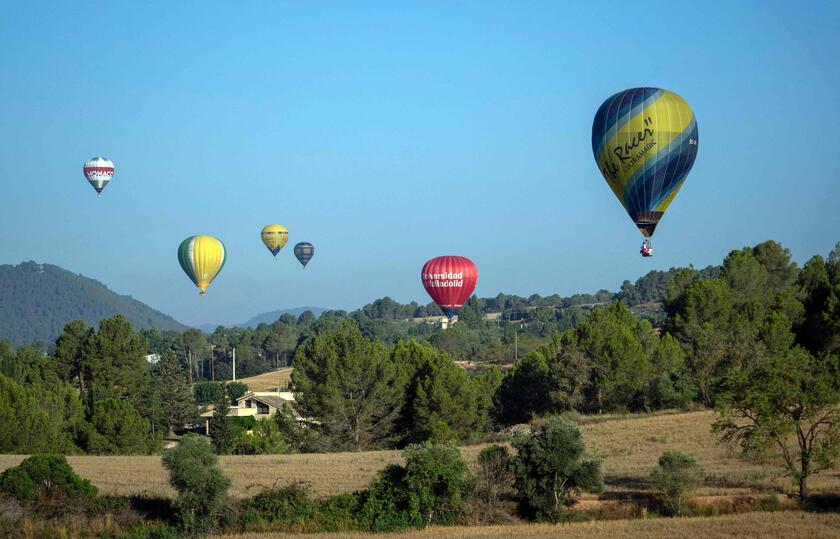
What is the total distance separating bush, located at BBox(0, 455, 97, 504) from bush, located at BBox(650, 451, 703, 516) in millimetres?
14136

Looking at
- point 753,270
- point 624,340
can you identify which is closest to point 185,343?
point 753,270

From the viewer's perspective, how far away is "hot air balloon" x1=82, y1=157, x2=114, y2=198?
94625 millimetres

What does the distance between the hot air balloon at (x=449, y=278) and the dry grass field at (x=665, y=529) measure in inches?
2540

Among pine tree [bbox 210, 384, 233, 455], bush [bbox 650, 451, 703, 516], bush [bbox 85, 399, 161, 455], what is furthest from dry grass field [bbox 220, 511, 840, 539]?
pine tree [bbox 210, 384, 233, 455]

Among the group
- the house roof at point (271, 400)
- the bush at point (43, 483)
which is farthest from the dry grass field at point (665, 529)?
the house roof at point (271, 400)

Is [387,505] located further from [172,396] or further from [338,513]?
[172,396]

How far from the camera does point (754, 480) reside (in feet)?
90.0

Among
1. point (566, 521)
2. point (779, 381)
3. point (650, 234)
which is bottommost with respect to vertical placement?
point (566, 521)

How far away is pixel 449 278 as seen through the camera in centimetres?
8925

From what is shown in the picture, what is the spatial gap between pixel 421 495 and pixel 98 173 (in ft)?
249

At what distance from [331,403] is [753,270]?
35235mm

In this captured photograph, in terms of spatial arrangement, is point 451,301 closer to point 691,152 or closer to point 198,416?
point 198,416

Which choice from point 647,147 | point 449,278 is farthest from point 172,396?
point 647,147

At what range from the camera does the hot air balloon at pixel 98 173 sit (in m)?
94.6
